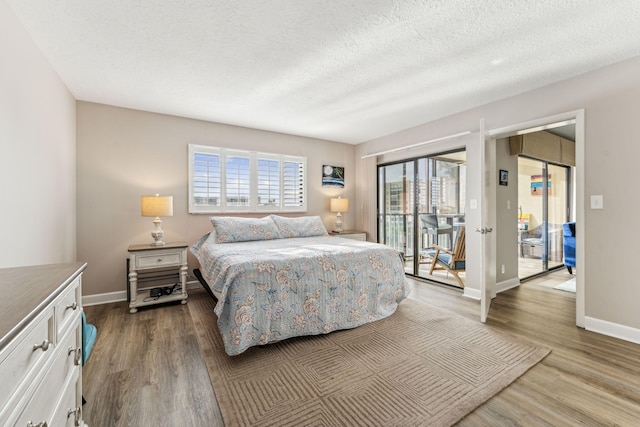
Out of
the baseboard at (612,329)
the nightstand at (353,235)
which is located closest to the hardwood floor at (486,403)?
the baseboard at (612,329)

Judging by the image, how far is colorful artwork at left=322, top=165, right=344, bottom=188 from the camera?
203 inches

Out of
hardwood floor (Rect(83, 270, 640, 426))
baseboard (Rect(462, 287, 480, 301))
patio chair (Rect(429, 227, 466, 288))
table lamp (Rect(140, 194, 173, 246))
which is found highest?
table lamp (Rect(140, 194, 173, 246))

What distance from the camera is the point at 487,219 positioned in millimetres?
3102

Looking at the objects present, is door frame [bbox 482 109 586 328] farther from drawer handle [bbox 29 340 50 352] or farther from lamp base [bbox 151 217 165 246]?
lamp base [bbox 151 217 165 246]

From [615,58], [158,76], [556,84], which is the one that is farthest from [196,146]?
[615,58]

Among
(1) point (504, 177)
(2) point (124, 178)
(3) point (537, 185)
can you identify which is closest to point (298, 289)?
(2) point (124, 178)

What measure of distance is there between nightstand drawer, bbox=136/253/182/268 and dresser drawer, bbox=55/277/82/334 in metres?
1.94

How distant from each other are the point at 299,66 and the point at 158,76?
4.60 ft

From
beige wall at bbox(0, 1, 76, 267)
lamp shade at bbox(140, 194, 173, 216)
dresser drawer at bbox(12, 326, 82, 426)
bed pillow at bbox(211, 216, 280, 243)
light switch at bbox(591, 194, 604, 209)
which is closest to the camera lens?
dresser drawer at bbox(12, 326, 82, 426)

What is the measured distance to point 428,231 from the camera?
4.55 metres

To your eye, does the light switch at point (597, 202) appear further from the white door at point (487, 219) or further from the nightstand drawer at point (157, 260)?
the nightstand drawer at point (157, 260)

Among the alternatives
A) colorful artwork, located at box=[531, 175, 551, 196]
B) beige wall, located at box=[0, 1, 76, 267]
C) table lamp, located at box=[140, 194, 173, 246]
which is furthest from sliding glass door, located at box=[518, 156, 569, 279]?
beige wall, located at box=[0, 1, 76, 267]

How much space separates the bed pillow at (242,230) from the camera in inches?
138

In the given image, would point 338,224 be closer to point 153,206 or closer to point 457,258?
point 457,258
